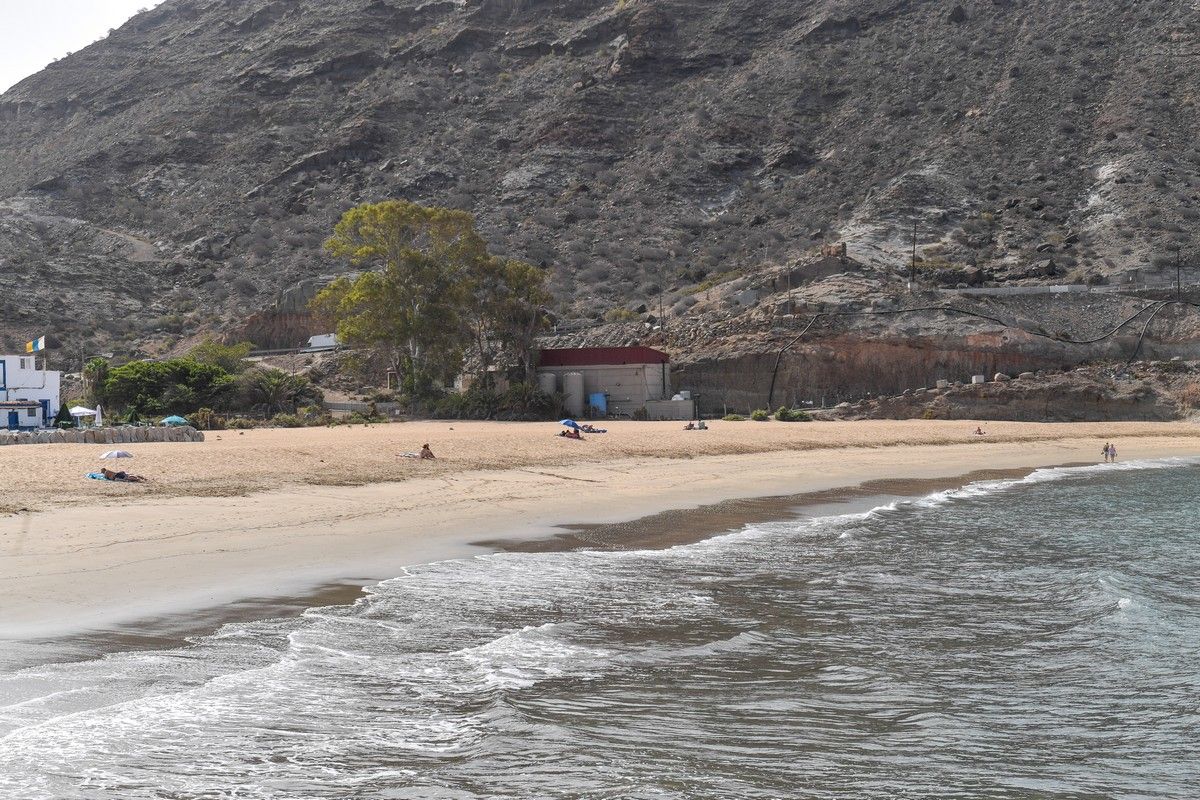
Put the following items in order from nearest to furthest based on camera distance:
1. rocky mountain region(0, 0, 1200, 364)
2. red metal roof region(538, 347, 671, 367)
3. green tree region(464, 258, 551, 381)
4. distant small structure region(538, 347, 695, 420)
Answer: distant small structure region(538, 347, 695, 420), red metal roof region(538, 347, 671, 367), green tree region(464, 258, 551, 381), rocky mountain region(0, 0, 1200, 364)

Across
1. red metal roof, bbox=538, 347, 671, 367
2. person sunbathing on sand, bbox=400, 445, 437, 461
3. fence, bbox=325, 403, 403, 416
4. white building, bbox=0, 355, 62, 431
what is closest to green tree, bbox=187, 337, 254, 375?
fence, bbox=325, 403, 403, 416

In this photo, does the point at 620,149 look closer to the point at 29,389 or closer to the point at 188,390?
the point at 188,390

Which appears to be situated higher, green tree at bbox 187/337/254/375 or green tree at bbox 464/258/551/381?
green tree at bbox 464/258/551/381

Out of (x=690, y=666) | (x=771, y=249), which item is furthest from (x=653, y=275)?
(x=690, y=666)

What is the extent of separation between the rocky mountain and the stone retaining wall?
31.1 m

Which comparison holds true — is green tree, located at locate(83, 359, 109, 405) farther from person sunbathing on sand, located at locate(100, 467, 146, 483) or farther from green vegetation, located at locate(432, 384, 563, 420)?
person sunbathing on sand, located at locate(100, 467, 146, 483)

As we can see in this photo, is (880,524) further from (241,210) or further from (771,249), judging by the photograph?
(241,210)

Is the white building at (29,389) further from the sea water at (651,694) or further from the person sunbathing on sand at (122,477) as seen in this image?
the sea water at (651,694)

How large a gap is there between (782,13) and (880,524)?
87.2 m

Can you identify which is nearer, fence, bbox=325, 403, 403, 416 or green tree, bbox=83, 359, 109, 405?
green tree, bbox=83, 359, 109, 405

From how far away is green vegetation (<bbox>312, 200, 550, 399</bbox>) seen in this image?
46062mm

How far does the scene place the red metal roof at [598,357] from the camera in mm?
45969

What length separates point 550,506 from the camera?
65.9ft

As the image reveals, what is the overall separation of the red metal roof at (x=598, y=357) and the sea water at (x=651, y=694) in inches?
1256
